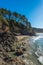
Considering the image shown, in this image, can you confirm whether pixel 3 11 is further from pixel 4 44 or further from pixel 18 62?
pixel 18 62

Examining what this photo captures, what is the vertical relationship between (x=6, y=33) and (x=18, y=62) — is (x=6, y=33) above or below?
above

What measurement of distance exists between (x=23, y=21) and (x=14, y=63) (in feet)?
313

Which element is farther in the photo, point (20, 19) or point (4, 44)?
point (20, 19)

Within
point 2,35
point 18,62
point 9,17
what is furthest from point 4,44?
point 9,17

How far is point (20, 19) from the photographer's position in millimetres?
109125

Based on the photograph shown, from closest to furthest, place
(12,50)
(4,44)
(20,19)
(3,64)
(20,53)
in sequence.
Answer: (3,64) → (20,53) → (12,50) → (4,44) → (20,19)

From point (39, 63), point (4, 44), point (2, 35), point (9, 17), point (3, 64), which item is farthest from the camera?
point (9, 17)

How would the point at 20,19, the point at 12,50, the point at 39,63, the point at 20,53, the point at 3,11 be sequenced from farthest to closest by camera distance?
the point at 20,19 < the point at 3,11 < the point at 12,50 < the point at 20,53 < the point at 39,63

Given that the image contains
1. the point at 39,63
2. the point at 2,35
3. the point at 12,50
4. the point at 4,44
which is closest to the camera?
the point at 39,63

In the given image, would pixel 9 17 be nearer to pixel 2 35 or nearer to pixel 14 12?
pixel 14 12

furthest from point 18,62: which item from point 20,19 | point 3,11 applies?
point 20,19

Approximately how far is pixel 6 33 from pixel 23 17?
70.2 meters

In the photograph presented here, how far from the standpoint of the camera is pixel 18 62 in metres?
19.9

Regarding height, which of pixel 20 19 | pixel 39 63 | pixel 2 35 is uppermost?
pixel 20 19
